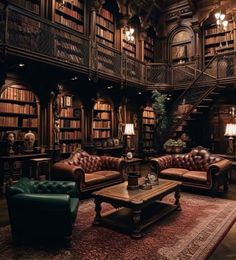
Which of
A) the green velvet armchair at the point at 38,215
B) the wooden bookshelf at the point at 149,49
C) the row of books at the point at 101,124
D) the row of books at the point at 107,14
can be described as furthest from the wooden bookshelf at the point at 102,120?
the green velvet armchair at the point at 38,215

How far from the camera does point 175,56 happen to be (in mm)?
10758

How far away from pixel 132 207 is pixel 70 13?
6.31 m

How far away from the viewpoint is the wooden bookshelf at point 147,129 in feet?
33.6

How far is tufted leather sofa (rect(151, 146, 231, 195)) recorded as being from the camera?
4961 millimetres

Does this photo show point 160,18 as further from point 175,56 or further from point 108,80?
point 108,80

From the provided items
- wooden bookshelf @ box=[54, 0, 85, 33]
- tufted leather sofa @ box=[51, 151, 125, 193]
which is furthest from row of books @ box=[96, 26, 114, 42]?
tufted leather sofa @ box=[51, 151, 125, 193]

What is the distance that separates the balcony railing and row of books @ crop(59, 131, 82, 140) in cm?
196

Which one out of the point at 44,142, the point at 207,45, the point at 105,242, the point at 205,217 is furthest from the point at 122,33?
the point at 105,242

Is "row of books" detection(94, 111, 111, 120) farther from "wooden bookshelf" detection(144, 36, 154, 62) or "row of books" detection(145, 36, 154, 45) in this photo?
"row of books" detection(145, 36, 154, 45)

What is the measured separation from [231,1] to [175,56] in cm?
281

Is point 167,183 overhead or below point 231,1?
below

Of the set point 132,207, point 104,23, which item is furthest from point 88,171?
point 104,23

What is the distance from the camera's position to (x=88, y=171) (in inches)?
221

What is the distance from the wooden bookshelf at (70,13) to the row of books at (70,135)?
3.13 m
